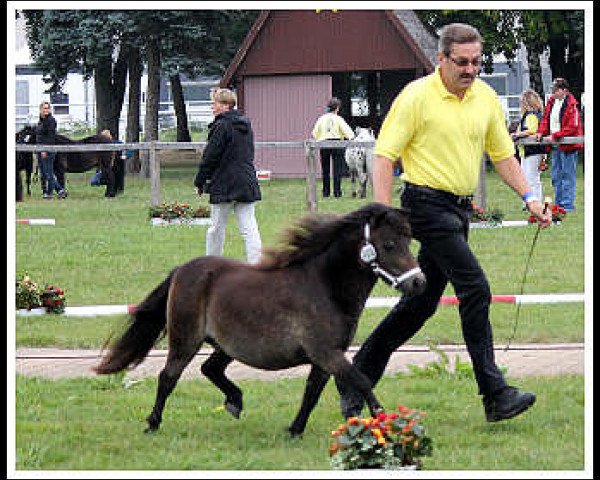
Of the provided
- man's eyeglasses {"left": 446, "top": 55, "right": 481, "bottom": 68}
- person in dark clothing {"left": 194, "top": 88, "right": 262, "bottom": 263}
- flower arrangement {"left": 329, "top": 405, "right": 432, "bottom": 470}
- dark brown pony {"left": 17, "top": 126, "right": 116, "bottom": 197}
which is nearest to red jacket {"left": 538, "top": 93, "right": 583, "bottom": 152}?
person in dark clothing {"left": 194, "top": 88, "right": 262, "bottom": 263}

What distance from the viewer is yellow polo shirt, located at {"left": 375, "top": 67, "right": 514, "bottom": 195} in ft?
27.5

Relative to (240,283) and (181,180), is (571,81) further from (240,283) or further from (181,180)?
(240,283)

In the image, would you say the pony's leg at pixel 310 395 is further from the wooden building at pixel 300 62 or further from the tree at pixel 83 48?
the wooden building at pixel 300 62

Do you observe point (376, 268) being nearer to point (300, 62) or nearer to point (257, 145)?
point (257, 145)

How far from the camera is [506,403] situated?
848 cm

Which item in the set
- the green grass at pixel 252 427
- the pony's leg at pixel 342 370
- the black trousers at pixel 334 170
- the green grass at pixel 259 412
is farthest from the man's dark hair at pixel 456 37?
the black trousers at pixel 334 170

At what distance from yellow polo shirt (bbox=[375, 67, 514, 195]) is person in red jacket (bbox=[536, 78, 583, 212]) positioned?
46.2 feet

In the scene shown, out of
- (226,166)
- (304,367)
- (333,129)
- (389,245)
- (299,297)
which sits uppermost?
(333,129)

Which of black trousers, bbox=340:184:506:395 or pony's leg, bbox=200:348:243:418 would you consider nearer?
black trousers, bbox=340:184:506:395

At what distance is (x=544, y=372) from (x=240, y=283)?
3022 millimetres

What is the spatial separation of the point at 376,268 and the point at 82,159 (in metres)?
24.1

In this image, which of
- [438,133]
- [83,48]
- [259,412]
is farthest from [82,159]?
[438,133]

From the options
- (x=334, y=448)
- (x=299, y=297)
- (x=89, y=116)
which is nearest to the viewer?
(x=334, y=448)

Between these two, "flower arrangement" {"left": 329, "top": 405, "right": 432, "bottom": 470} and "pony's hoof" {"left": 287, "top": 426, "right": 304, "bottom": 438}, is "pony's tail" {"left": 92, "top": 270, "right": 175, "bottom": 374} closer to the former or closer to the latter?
"pony's hoof" {"left": 287, "top": 426, "right": 304, "bottom": 438}
